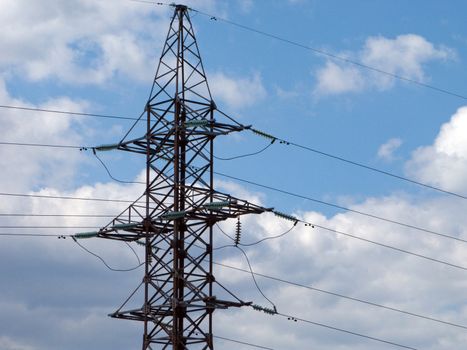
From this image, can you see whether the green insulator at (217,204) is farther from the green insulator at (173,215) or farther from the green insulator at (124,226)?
the green insulator at (124,226)

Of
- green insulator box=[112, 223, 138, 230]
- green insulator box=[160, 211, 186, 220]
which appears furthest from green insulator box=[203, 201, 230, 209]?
green insulator box=[112, 223, 138, 230]

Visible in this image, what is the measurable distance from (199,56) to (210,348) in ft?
59.6

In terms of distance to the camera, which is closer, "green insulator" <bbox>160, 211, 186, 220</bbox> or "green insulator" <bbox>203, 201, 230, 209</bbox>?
"green insulator" <bbox>203, 201, 230, 209</bbox>

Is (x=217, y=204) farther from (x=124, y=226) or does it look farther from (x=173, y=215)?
(x=124, y=226)

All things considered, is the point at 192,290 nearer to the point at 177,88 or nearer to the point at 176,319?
the point at 176,319

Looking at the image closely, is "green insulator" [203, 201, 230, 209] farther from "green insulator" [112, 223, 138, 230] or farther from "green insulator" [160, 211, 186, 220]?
"green insulator" [112, 223, 138, 230]

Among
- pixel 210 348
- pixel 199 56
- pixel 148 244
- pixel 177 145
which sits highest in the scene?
pixel 199 56

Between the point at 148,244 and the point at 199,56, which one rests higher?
the point at 199,56

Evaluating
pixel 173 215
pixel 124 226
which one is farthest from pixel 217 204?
pixel 124 226

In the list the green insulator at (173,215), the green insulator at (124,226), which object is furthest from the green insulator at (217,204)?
the green insulator at (124,226)

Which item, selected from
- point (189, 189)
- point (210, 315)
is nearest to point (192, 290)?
point (210, 315)

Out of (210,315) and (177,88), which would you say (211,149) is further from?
(210,315)

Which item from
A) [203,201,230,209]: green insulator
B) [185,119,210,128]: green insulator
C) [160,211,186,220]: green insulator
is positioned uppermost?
[185,119,210,128]: green insulator

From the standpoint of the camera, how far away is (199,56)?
70.9 meters
